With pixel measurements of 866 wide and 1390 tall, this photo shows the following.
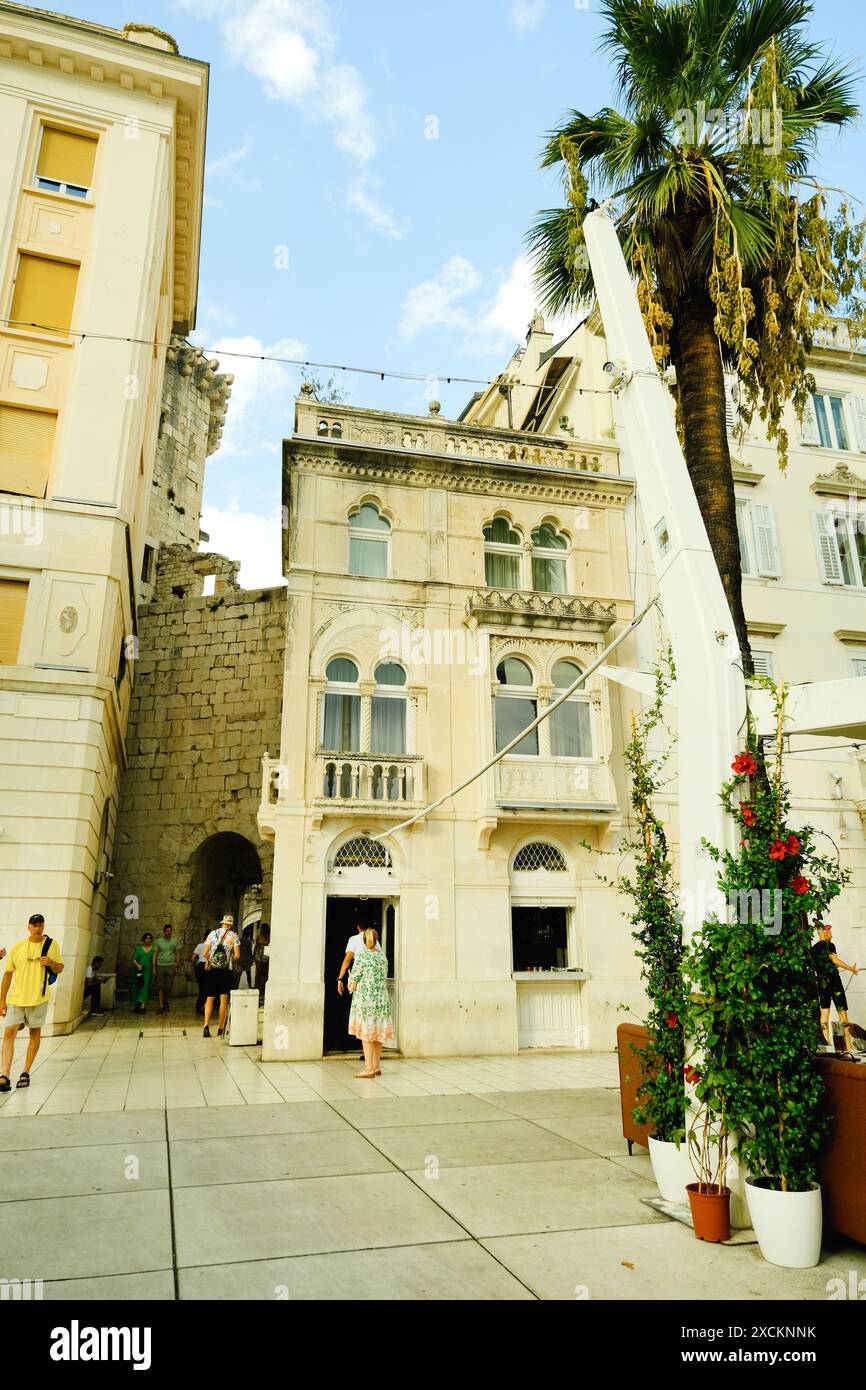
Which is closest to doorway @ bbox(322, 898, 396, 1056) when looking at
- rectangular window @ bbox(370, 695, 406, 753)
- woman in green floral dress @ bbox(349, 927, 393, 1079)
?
woman in green floral dress @ bbox(349, 927, 393, 1079)

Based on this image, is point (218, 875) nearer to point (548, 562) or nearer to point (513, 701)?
point (513, 701)

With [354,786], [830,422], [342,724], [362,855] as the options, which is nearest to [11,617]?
[342,724]

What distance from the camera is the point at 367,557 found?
632 inches

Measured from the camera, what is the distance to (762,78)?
28.5 feet

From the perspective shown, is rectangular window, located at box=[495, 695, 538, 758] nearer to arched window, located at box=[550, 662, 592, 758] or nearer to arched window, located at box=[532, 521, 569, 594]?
arched window, located at box=[550, 662, 592, 758]

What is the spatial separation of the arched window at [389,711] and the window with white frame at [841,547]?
10.5 meters

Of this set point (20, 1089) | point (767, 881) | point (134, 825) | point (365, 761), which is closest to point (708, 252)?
point (767, 881)

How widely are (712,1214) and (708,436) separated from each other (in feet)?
24.2

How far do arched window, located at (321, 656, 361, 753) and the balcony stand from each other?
460 mm

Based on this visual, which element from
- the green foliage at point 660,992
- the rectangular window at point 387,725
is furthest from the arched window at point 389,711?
the green foliage at point 660,992

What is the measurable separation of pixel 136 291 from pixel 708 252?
42.0 ft

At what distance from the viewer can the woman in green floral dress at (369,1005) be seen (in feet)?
37.3

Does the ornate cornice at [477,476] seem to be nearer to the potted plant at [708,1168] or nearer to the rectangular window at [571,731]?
the rectangular window at [571,731]
